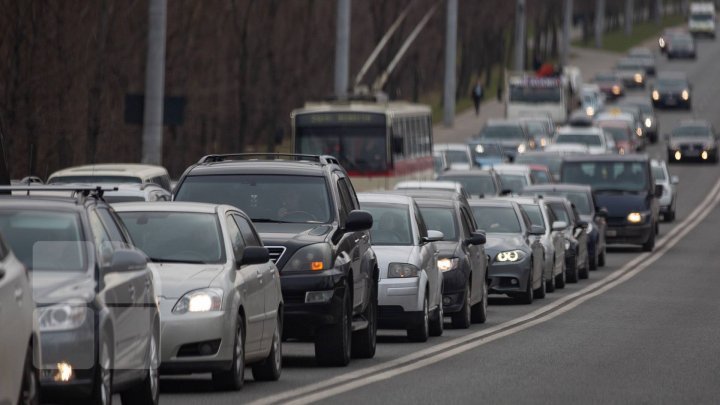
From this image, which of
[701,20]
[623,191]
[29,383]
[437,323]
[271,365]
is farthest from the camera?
[701,20]

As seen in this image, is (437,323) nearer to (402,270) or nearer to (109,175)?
(402,270)

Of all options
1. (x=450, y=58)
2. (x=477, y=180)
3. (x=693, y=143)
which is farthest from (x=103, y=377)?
(x=450, y=58)

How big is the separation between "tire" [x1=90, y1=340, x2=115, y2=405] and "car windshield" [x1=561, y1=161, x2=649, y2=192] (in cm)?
3238

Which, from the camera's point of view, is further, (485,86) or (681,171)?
(485,86)

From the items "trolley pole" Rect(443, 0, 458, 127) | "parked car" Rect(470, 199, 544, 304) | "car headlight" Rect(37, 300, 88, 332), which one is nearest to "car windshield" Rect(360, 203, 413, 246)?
"parked car" Rect(470, 199, 544, 304)

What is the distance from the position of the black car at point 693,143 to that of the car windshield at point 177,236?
60912mm

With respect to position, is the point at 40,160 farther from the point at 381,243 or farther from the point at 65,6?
the point at 381,243

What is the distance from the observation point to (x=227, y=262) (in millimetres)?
15125

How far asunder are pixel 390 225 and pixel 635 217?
71.0 feet

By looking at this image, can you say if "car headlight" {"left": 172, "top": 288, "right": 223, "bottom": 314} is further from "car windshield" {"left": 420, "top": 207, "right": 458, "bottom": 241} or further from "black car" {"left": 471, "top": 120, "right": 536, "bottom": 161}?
"black car" {"left": 471, "top": 120, "right": 536, "bottom": 161}

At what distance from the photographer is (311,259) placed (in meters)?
17.0

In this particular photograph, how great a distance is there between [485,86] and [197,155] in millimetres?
55376

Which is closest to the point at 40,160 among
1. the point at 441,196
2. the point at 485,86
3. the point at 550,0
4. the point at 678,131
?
the point at 441,196

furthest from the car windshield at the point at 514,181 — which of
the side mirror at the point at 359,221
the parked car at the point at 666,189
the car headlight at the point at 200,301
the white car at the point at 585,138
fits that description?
the car headlight at the point at 200,301
